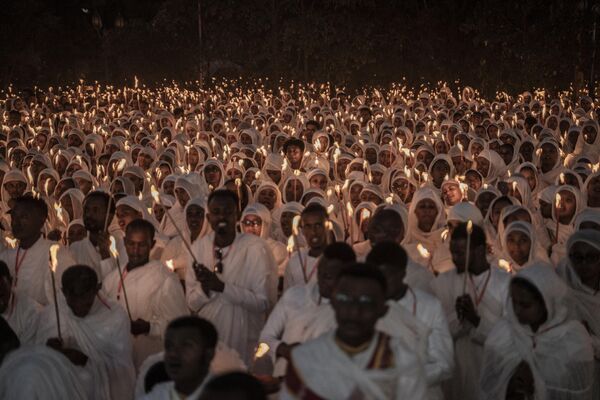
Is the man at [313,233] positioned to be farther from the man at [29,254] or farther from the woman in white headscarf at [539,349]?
the man at [29,254]

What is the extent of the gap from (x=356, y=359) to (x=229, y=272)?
3364mm

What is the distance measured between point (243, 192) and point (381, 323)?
6.06m

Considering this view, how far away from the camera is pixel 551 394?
5.63 metres

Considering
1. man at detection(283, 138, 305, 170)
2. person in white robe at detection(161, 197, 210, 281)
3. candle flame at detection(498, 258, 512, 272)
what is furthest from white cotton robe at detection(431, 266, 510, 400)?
man at detection(283, 138, 305, 170)

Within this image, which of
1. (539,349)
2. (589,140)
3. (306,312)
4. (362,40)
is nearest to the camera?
(306,312)

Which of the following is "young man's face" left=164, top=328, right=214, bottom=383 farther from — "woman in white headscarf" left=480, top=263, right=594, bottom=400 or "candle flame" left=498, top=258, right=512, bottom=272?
"candle flame" left=498, top=258, right=512, bottom=272

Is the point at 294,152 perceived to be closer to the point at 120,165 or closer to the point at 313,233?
the point at 120,165

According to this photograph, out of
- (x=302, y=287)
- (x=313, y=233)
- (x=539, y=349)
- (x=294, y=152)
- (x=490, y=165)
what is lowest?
(x=539, y=349)

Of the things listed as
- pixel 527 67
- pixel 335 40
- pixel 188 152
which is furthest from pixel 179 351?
pixel 335 40

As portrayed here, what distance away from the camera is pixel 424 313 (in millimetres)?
5133

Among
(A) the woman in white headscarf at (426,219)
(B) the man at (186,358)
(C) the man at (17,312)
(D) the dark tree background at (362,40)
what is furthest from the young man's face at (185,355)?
(D) the dark tree background at (362,40)

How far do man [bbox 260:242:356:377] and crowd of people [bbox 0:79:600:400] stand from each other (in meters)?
0.01

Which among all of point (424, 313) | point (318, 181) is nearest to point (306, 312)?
point (424, 313)

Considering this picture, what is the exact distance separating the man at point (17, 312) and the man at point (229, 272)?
4.14 ft
